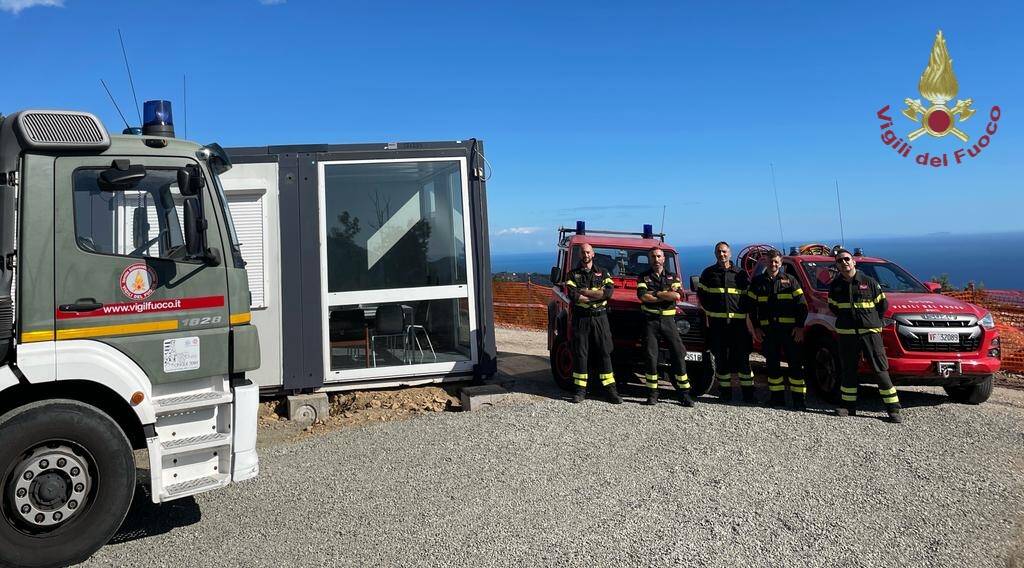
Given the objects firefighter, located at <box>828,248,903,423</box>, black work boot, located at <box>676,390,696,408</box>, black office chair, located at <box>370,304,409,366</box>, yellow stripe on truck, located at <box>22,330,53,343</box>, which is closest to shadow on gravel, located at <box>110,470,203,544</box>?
yellow stripe on truck, located at <box>22,330,53,343</box>

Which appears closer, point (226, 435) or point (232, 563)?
point (232, 563)

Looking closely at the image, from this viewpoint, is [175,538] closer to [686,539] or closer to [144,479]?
[144,479]

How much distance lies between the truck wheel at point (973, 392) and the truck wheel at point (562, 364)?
15.6ft

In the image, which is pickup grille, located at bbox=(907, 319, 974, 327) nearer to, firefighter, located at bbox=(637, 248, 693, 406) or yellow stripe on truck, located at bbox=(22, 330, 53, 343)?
firefighter, located at bbox=(637, 248, 693, 406)

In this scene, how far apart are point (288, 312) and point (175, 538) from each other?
13.0 feet

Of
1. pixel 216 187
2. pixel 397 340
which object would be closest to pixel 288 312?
pixel 397 340

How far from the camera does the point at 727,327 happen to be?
28.1 ft

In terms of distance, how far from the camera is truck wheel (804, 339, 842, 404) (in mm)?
8477

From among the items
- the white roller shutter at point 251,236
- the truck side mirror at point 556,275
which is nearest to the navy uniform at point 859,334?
the truck side mirror at point 556,275

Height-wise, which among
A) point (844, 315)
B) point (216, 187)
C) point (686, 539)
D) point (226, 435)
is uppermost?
point (216, 187)

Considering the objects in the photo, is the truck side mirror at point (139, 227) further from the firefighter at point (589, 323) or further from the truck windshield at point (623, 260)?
the truck windshield at point (623, 260)

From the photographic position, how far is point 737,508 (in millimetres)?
5191

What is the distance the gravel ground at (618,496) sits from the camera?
4531mm

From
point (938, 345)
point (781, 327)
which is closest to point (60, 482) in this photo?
point (781, 327)
